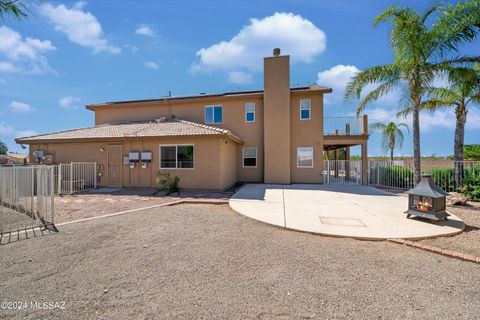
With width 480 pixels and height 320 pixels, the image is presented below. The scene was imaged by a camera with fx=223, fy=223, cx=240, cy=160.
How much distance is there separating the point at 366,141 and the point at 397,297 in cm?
1467

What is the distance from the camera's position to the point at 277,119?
15.3m

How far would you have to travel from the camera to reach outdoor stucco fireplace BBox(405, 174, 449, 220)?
623cm

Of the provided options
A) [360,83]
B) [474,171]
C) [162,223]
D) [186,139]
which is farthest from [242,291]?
[474,171]

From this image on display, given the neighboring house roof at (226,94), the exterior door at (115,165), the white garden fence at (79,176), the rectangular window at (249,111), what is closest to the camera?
the white garden fence at (79,176)

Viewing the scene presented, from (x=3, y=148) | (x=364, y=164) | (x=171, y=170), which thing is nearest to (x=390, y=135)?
(x=364, y=164)

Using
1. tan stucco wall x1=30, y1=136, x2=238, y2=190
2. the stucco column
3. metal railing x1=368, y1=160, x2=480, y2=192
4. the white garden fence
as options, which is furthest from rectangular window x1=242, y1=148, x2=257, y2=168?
the white garden fence

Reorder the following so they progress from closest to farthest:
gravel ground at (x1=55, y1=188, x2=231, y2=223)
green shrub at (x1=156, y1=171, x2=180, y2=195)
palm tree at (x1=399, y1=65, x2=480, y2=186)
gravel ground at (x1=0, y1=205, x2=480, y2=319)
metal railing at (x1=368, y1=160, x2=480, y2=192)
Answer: gravel ground at (x1=0, y1=205, x2=480, y2=319), gravel ground at (x1=55, y1=188, x2=231, y2=223), palm tree at (x1=399, y1=65, x2=480, y2=186), metal railing at (x1=368, y1=160, x2=480, y2=192), green shrub at (x1=156, y1=171, x2=180, y2=195)

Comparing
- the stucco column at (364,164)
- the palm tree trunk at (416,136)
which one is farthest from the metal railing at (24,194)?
the stucco column at (364,164)

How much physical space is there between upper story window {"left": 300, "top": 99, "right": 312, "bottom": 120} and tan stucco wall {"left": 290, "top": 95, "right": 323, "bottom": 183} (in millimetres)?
155

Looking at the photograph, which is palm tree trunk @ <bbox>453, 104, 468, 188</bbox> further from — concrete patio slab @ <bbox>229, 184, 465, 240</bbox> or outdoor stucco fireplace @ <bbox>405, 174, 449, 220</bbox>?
outdoor stucco fireplace @ <bbox>405, 174, 449, 220</bbox>

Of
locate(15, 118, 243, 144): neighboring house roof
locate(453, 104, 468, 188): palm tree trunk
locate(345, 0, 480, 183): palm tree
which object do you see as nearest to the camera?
locate(345, 0, 480, 183): palm tree

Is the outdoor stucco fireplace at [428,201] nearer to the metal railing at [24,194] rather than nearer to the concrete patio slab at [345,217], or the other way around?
the concrete patio slab at [345,217]

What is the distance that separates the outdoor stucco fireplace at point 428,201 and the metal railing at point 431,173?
6342 millimetres

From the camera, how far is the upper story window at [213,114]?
1650 cm
